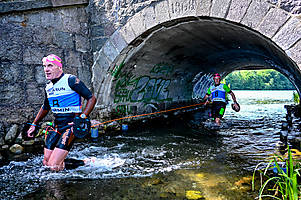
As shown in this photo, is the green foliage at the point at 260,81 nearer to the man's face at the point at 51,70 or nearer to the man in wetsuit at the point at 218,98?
the man in wetsuit at the point at 218,98

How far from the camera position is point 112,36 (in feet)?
20.5

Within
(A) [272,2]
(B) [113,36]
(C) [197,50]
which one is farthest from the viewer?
(C) [197,50]

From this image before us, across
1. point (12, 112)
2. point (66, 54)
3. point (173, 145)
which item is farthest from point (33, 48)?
point (173, 145)

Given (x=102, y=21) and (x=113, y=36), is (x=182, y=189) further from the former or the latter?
(x=102, y=21)

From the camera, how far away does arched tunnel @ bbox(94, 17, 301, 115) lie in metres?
5.75

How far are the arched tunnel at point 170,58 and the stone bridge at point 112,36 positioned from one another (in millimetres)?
34

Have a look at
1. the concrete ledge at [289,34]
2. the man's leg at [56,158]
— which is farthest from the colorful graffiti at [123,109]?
the concrete ledge at [289,34]

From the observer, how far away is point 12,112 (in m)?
5.55

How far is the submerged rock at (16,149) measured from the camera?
505cm

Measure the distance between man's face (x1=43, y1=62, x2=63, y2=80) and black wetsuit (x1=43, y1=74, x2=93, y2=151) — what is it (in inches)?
2.8

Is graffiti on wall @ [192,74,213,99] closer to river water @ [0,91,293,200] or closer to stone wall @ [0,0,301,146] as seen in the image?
river water @ [0,91,293,200]

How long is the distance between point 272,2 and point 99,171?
4178 mm

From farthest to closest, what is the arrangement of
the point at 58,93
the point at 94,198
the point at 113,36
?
the point at 113,36
the point at 58,93
the point at 94,198

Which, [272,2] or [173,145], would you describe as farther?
[173,145]
